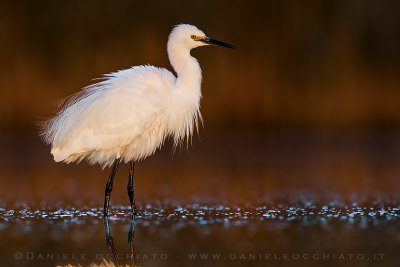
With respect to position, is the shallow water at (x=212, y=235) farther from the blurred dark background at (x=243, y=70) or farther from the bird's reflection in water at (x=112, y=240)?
the blurred dark background at (x=243, y=70)

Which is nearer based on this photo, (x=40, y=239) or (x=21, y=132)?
(x=40, y=239)

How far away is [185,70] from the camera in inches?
268

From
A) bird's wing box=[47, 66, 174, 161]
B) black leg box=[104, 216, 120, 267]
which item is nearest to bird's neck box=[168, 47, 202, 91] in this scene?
bird's wing box=[47, 66, 174, 161]

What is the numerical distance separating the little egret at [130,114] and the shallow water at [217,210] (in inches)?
20.5

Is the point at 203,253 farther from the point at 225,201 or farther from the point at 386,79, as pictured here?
the point at 386,79

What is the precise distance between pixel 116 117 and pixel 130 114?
12 cm

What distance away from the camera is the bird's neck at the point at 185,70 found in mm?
6805

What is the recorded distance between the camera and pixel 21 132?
48.6ft

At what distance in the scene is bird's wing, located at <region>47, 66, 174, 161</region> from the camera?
6.52 m

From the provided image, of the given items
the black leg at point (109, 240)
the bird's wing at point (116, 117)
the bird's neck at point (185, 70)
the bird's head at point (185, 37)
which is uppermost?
the bird's head at point (185, 37)

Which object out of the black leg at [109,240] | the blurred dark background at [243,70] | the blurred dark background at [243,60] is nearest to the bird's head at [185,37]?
the black leg at [109,240]

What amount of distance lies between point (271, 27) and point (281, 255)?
11.4 metres

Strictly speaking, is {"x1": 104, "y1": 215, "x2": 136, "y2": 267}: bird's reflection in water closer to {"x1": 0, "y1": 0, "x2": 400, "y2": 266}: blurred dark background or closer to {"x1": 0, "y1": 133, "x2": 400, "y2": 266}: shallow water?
{"x1": 0, "y1": 133, "x2": 400, "y2": 266}: shallow water

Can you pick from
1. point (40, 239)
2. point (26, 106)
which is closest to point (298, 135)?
point (26, 106)
